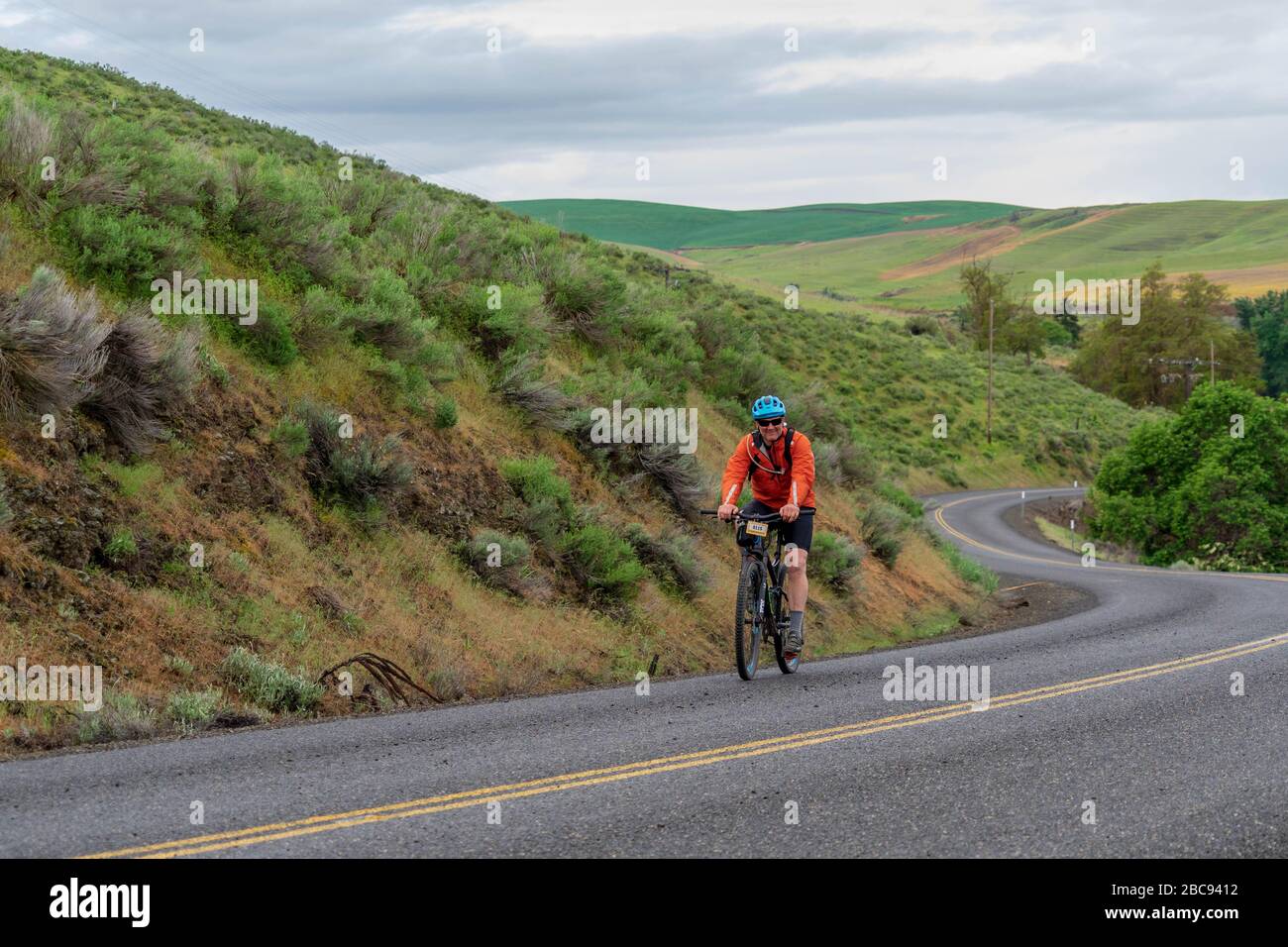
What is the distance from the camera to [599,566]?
1412 cm

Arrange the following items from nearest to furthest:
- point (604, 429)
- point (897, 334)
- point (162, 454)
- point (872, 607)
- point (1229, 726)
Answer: point (1229, 726) → point (162, 454) → point (604, 429) → point (872, 607) → point (897, 334)

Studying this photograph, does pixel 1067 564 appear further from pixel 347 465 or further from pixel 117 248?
pixel 117 248

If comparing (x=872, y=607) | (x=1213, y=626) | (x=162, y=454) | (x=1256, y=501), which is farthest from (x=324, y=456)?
(x=1256, y=501)

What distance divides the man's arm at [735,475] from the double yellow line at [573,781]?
103 inches

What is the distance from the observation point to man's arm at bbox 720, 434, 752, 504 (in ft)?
36.1

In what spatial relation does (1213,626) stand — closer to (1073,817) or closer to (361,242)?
(1073,817)

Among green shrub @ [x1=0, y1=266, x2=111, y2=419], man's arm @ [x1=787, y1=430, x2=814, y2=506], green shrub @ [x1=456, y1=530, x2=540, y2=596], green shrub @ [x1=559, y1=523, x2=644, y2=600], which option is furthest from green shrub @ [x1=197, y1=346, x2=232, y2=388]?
man's arm @ [x1=787, y1=430, x2=814, y2=506]

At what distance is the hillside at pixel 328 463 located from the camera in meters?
9.68

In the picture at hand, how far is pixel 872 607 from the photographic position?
18.5 meters

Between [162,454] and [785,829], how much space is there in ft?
23.8

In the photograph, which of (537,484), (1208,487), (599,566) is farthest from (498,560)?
(1208,487)

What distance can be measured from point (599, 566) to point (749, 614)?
3.49 m

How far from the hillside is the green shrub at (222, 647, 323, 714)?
20 mm

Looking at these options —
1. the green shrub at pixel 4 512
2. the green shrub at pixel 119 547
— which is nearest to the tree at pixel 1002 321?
the green shrub at pixel 119 547
